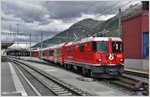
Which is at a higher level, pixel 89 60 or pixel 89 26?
pixel 89 26

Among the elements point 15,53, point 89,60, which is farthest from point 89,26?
point 15,53

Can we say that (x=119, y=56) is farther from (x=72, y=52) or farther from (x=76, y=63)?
(x=72, y=52)

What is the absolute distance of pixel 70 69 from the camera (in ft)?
104

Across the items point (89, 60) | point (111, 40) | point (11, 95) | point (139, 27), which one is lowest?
point (11, 95)

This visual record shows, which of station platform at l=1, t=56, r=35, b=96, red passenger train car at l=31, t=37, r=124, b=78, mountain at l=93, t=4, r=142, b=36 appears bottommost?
station platform at l=1, t=56, r=35, b=96

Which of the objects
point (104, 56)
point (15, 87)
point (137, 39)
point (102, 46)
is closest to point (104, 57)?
point (104, 56)

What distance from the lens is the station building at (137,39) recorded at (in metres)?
35.6

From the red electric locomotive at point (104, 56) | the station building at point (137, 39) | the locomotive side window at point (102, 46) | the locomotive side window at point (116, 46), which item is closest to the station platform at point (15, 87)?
the red electric locomotive at point (104, 56)

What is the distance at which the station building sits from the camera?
35.6 meters

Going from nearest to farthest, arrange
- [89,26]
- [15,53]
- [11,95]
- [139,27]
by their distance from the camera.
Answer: [11,95]
[139,27]
[89,26]
[15,53]

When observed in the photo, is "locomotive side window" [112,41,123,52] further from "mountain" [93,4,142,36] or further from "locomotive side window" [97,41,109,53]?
"mountain" [93,4,142,36]

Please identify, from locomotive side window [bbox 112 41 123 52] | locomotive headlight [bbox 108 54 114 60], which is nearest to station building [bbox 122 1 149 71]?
locomotive side window [bbox 112 41 123 52]

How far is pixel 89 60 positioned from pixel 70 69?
10331 mm

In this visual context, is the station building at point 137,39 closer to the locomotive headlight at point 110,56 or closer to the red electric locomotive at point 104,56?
the red electric locomotive at point 104,56
